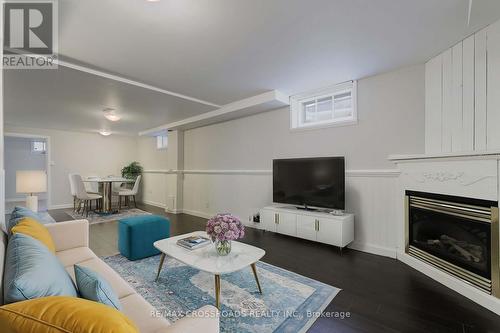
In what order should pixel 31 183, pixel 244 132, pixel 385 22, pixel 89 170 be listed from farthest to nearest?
pixel 89 170 < pixel 244 132 < pixel 31 183 < pixel 385 22

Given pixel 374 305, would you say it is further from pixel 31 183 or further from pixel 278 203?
pixel 31 183

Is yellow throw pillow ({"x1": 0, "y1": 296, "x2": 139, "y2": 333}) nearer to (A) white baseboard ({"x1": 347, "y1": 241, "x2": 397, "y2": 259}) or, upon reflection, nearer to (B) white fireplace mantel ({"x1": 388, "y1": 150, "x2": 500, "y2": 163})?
(B) white fireplace mantel ({"x1": 388, "y1": 150, "x2": 500, "y2": 163})

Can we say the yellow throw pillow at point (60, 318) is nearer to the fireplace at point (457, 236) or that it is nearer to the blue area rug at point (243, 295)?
the blue area rug at point (243, 295)

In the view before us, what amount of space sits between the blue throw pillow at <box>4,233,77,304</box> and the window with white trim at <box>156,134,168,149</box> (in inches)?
264

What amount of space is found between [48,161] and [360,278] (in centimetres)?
823

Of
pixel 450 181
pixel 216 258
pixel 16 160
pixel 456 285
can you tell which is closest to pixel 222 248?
pixel 216 258

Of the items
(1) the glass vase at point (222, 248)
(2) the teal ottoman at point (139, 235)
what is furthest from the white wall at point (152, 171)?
(1) the glass vase at point (222, 248)

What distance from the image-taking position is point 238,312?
189 cm

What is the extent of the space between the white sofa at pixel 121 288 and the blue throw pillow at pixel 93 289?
0.81ft

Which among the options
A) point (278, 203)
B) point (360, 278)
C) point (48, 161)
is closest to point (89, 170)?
point (48, 161)

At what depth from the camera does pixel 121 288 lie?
1.50m

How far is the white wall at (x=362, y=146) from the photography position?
9.89 ft

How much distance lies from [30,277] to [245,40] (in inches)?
94.2

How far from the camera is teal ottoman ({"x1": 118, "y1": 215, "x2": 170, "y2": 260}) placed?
294 centimetres
